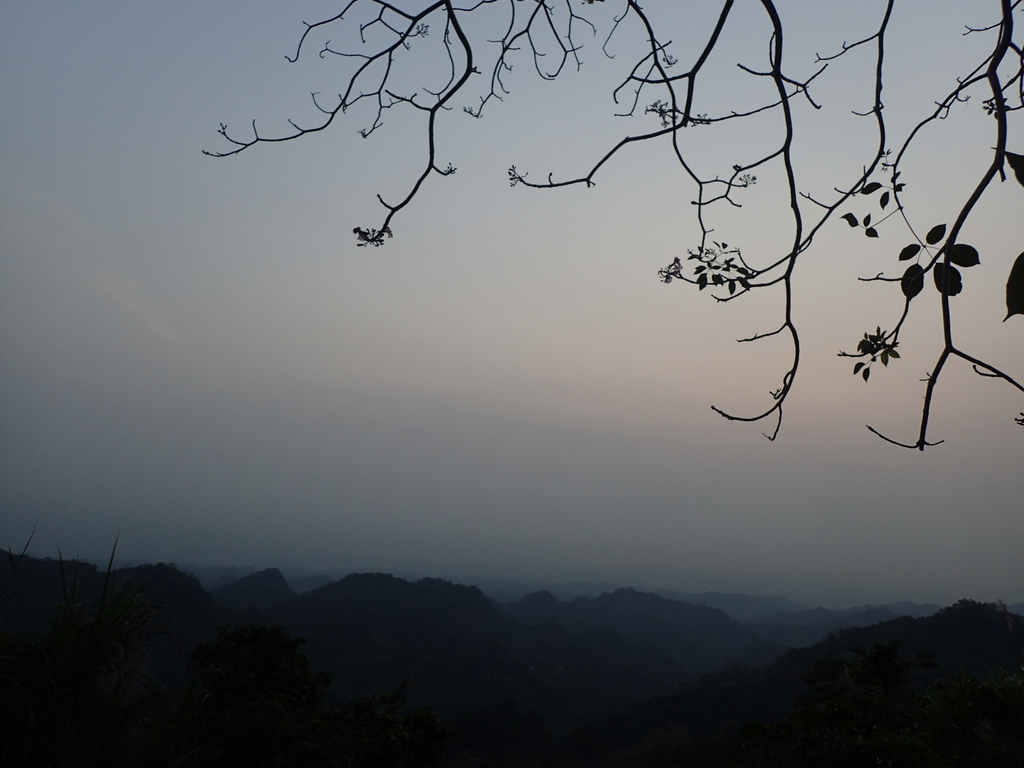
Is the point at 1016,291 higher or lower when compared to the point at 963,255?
lower

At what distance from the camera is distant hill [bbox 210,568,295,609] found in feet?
158

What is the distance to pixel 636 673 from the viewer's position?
1710 inches

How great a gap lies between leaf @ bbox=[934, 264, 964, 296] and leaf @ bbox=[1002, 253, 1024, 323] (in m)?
0.28

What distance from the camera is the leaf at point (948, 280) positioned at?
4.12 feet

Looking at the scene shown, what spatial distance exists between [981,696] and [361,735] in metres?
4.49

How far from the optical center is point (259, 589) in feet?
166

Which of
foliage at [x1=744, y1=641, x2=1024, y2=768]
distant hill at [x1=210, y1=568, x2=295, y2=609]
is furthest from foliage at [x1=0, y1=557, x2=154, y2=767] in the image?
distant hill at [x1=210, y1=568, x2=295, y2=609]

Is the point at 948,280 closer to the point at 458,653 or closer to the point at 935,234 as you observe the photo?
the point at 935,234

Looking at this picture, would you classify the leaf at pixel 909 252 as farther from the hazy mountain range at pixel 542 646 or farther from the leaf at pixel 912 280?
the hazy mountain range at pixel 542 646

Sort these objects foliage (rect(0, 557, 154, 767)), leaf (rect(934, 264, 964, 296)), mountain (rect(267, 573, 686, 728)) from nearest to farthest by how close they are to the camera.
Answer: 1. leaf (rect(934, 264, 964, 296))
2. foliage (rect(0, 557, 154, 767))
3. mountain (rect(267, 573, 686, 728))

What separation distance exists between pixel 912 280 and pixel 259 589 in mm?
55560

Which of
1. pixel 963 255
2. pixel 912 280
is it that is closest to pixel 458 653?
pixel 912 280

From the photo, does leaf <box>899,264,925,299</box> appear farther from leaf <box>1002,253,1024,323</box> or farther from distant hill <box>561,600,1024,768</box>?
distant hill <box>561,600,1024,768</box>

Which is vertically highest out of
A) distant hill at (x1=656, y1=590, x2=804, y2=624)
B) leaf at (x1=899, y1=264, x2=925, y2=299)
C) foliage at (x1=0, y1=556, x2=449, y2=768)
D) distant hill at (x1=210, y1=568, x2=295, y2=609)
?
leaf at (x1=899, y1=264, x2=925, y2=299)
